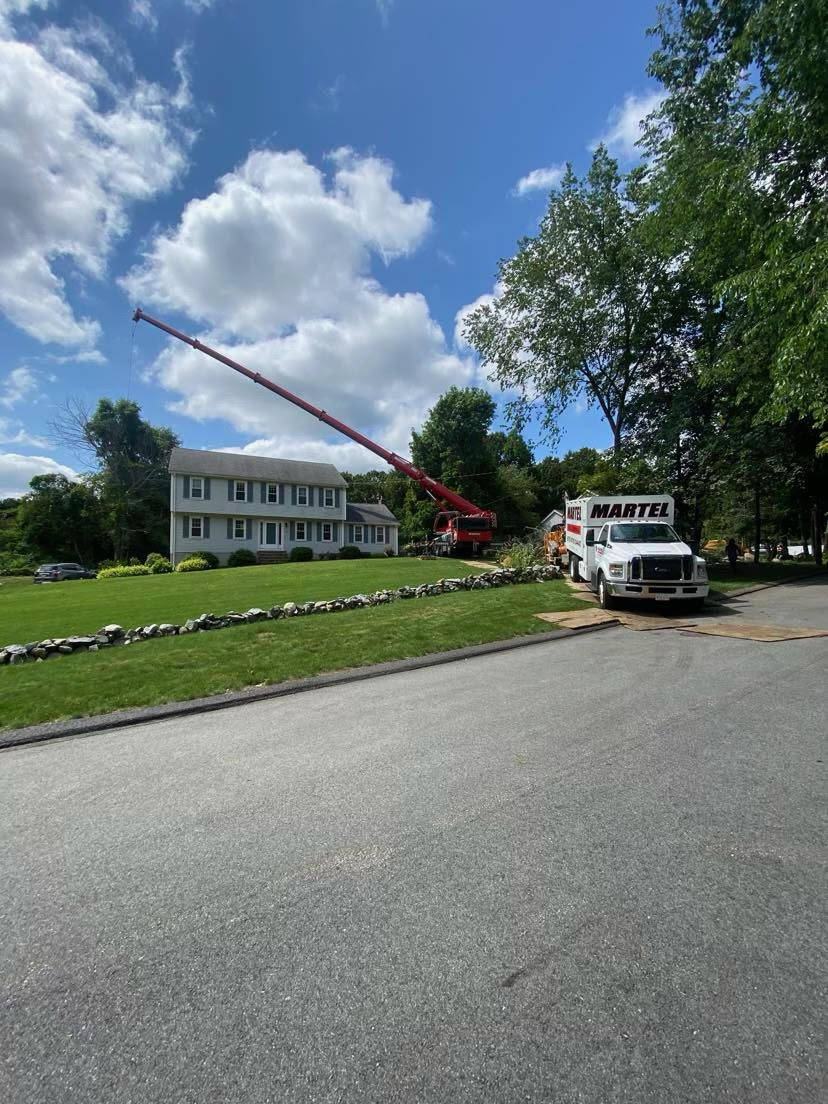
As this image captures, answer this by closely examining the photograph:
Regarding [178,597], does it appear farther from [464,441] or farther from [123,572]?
[464,441]

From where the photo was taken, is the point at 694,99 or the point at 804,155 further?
the point at 694,99

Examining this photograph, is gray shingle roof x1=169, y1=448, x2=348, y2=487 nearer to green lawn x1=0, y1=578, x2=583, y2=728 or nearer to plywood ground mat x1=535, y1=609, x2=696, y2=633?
green lawn x1=0, y1=578, x2=583, y2=728

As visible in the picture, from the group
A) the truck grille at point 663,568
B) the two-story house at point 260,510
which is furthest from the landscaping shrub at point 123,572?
the truck grille at point 663,568

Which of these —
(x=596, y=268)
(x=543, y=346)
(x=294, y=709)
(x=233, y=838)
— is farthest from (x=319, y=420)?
(x=233, y=838)

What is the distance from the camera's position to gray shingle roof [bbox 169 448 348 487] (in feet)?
118

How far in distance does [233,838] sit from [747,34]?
1665cm

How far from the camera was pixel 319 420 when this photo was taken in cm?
3294

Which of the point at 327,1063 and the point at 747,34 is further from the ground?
the point at 747,34

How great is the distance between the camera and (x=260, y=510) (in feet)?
124

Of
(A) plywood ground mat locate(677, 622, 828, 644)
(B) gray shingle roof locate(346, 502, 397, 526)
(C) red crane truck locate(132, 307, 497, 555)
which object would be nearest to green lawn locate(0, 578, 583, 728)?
(A) plywood ground mat locate(677, 622, 828, 644)

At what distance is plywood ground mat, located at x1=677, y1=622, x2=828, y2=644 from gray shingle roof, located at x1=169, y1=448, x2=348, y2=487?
109ft

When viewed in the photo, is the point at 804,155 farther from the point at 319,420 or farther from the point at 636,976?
the point at 319,420

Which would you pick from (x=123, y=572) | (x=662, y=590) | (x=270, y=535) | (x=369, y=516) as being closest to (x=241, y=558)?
(x=270, y=535)

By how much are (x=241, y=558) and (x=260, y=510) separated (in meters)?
4.84
